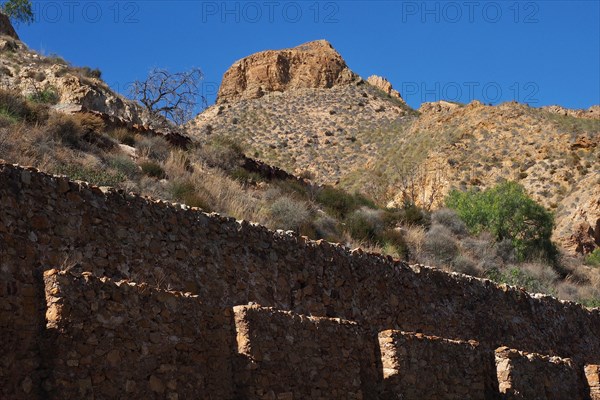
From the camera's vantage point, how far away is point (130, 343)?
8422 mm

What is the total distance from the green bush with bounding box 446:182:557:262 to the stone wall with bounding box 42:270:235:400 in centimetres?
2324

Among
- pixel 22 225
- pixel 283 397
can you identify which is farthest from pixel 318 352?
pixel 22 225

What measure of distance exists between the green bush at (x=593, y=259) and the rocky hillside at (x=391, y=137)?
4.95 feet

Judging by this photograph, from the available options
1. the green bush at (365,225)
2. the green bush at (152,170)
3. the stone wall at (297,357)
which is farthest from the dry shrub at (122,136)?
the stone wall at (297,357)

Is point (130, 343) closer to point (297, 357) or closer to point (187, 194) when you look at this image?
point (297, 357)

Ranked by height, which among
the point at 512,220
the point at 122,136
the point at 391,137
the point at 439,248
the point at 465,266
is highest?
the point at 391,137

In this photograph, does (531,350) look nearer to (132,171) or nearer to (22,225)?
(132,171)

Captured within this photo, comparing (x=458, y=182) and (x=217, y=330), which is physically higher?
(x=458, y=182)

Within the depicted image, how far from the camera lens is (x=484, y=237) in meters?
30.5

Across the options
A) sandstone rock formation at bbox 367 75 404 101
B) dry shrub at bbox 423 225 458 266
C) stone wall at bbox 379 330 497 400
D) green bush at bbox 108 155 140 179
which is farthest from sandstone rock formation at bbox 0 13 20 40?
sandstone rock formation at bbox 367 75 404 101

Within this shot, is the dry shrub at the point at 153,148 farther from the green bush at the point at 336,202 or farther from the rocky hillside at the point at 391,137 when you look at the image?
the rocky hillside at the point at 391,137

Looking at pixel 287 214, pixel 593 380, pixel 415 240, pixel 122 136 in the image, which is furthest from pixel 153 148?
pixel 593 380

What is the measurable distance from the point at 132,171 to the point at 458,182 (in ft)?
100

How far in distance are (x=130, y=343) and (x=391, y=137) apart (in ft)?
175
